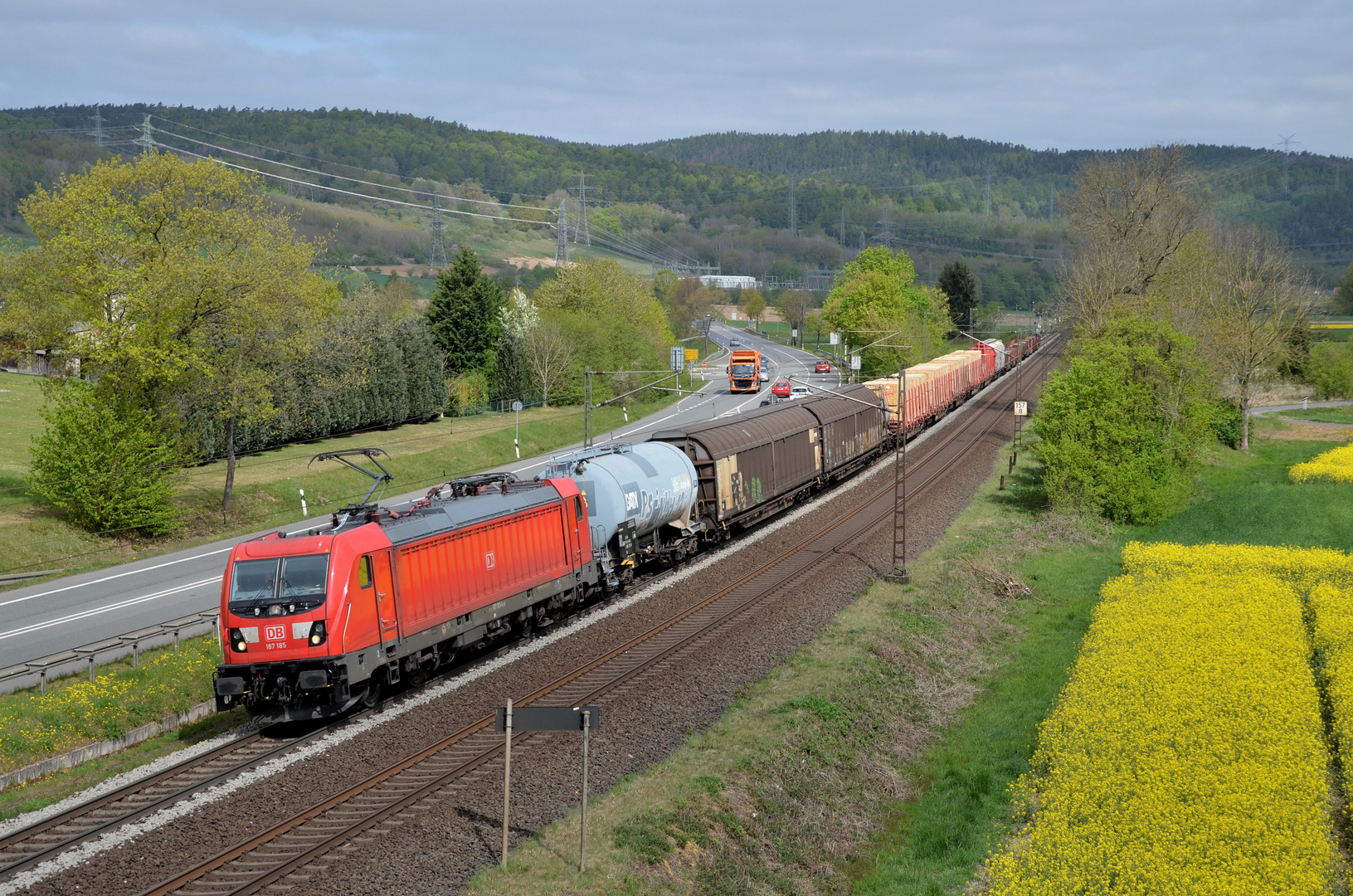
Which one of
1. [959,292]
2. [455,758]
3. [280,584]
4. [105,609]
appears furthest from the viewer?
[959,292]

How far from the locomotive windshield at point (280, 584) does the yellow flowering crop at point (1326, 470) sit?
50505 millimetres

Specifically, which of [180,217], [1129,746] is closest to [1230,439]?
[1129,746]

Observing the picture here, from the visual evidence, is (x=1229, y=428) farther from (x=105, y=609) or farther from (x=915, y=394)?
(x=105, y=609)

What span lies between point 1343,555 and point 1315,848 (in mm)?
24094

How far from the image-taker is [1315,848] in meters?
14.3

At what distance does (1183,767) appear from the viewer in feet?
54.5

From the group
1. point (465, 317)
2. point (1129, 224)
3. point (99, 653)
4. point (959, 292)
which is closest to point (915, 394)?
point (1129, 224)

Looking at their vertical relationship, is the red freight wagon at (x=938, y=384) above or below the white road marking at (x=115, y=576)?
above

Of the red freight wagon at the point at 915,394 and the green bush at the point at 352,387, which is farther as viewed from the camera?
the red freight wagon at the point at 915,394

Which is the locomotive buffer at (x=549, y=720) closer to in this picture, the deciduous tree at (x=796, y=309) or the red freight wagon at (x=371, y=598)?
the red freight wagon at (x=371, y=598)

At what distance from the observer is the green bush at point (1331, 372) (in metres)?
98.1

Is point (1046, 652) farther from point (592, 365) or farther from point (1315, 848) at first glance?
point (592, 365)

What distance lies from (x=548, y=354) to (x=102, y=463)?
41248 mm

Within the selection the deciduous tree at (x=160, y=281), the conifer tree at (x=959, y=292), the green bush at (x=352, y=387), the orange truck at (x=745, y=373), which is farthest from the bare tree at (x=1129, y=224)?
the conifer tree at (x=959, y=292)
